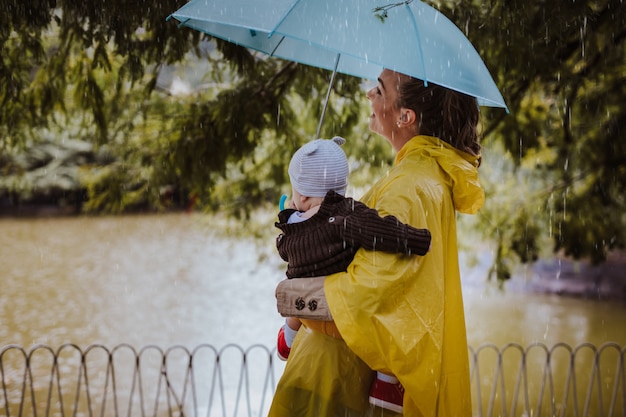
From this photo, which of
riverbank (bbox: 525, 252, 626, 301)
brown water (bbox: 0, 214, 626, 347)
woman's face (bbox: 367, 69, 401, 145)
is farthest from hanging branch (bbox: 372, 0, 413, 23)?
riverbank (bbox: 525, 252, 626, 301)

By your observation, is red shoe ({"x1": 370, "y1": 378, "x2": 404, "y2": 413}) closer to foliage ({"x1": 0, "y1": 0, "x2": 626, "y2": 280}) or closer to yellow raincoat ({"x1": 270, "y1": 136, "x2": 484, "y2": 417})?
yellow raincoat ({"x1": 270, "y1": 136, "x2": 484, "y2": 417})

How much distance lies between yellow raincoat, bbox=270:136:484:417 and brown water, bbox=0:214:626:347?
4.92 m

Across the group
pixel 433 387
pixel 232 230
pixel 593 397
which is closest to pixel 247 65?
pixel 433 387

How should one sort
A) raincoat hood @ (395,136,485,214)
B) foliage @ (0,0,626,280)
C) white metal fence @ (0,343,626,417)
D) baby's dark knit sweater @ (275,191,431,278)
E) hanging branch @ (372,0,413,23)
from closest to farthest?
baby's dark knit sweater @ (275,191,431,278), raincoat hood @ (395,136,485,214), hanging branch @ (372,0,413,23), foliage @ (0,0,626,280), white metal fence @ (0,343,626,417)

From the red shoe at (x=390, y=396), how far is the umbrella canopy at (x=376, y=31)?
96cm

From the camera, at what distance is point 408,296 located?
2.05 meters

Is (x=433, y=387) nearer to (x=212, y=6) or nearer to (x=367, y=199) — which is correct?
(x=367, y=199)

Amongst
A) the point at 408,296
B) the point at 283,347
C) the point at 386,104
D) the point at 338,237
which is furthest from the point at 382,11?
the point at 283,347

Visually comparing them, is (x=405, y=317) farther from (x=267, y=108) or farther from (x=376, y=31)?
(x=267, y=108)

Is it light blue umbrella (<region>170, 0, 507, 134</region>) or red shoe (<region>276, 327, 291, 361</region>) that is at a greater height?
light blue umbrella (<region>170, 0, 507, 134</region>)

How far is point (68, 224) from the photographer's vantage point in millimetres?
22297

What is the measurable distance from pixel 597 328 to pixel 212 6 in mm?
10204

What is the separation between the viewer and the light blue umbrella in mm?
2217

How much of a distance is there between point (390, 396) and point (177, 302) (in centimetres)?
1066
